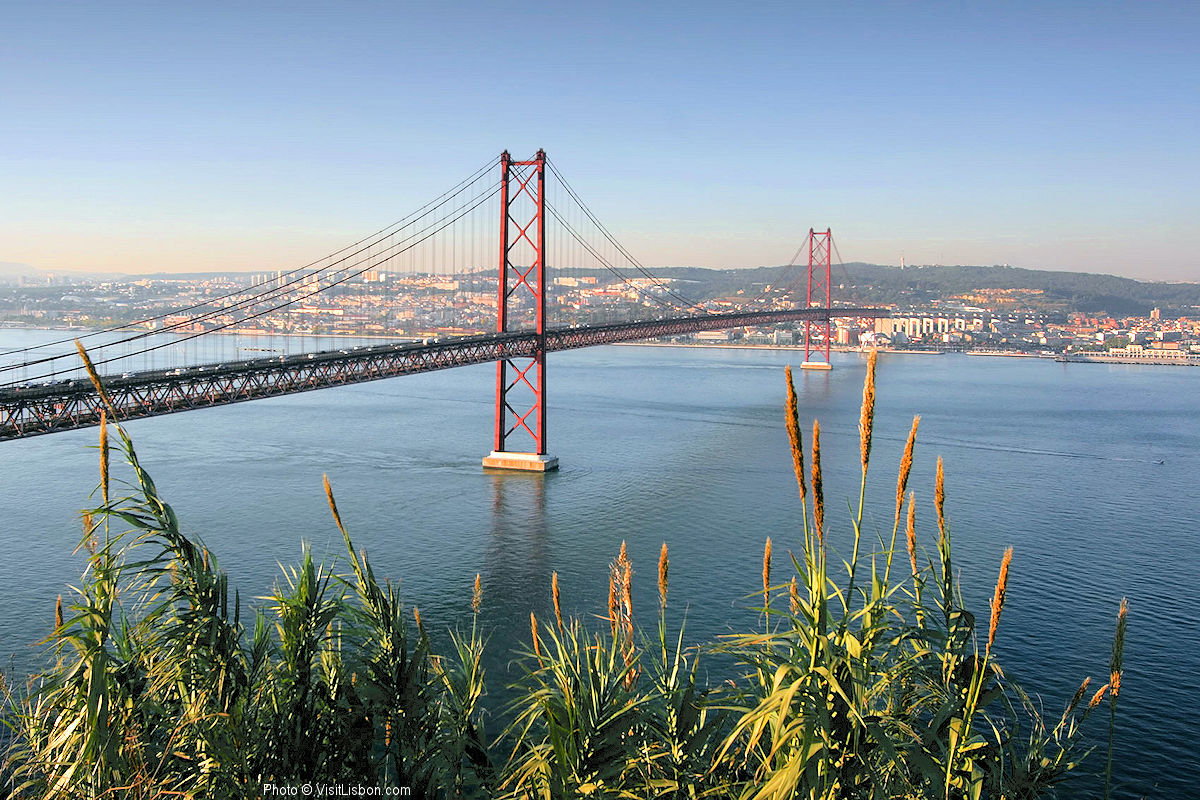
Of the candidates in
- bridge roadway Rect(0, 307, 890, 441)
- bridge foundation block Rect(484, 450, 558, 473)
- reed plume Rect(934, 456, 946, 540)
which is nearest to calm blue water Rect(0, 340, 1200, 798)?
bridge foundation block Rect(484, 450, 558, 473)

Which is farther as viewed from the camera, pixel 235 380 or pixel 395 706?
pixel 235 380

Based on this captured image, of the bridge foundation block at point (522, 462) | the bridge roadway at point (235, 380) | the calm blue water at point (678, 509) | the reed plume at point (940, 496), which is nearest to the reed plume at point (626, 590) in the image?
the calm blue water at point (678, 509)

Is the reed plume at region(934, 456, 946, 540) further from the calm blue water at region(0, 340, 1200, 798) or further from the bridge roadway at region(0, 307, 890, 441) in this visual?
the bridge roadway at region(0, 307, 890, 441)

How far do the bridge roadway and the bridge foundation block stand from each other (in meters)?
3.20

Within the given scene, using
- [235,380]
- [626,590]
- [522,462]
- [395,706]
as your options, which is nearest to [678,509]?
[522,462]

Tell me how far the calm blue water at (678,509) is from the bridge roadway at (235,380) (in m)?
3.08

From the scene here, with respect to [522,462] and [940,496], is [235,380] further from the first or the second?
[940,496]

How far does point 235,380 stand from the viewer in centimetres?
2148

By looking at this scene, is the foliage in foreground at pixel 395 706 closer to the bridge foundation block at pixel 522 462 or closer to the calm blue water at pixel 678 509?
the calm blue water at pixel 678 509

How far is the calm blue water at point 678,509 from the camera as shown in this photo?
1456 centimetres

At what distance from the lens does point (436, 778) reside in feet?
14.0

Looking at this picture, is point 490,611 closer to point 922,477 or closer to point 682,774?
point 682,774

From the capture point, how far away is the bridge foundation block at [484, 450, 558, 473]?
A: 28.2m

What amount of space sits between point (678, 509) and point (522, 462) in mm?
6817
